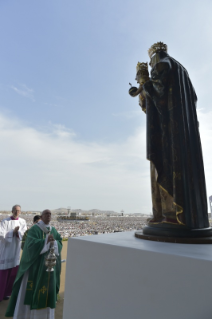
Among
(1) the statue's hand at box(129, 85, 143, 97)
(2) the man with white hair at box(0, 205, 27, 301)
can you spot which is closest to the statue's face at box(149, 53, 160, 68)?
(1) the statue's hand at box(129, 85, 143, 97)

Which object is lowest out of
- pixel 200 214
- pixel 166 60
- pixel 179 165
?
pixel 200 214

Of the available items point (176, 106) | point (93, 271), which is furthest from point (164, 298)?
point (176, 106)

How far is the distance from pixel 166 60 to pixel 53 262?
325 centimetres

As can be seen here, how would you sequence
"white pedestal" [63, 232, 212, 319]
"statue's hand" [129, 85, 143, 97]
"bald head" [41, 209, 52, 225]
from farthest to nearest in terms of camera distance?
"bald head" [41, 209, 52, 225], "statue's hand" [129, 85, 143, 97], "white pedestal" [63, 232, 212, 319]

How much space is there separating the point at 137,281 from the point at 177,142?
142cm

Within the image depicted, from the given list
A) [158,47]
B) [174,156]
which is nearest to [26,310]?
[174,156]

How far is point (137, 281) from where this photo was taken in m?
1.33

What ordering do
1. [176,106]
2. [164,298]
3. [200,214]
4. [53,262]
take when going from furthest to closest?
[53,262]
[176,106]
[200,214]
[164,298]

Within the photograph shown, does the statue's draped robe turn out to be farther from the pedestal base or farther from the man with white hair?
the man with white hair

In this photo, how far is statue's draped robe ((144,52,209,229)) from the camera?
1.90 meters

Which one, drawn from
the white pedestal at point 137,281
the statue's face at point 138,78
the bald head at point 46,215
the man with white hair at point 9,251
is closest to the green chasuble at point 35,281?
the bald head at point 46,215

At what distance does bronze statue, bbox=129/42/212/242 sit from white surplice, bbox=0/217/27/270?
4472 mm

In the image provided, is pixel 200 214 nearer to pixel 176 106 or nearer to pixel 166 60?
pixel 176 106

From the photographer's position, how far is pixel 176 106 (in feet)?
7.12
